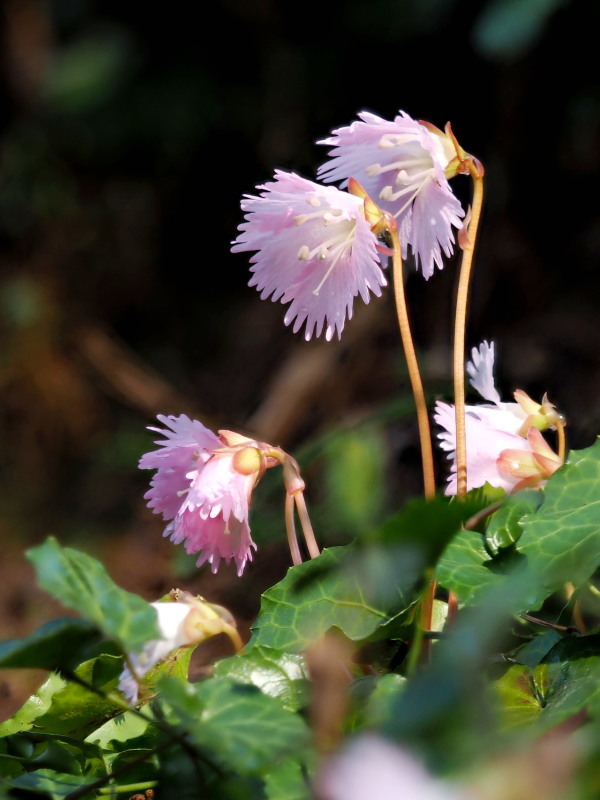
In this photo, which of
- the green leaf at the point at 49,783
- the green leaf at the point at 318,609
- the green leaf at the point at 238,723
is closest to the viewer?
the green leaf at the point at 238,723

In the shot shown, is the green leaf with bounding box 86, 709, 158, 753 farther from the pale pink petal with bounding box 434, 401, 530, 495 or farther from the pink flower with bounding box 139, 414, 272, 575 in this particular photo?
the pale pink petal with bounding box 434, 401, 530, 495

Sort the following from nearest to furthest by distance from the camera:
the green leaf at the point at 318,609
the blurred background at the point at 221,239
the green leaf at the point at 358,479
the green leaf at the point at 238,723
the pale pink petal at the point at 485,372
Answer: the green leaf at the point at 358,479 → the green leaf at the point at 238,723 → the green leaf at the point at 318,609 → the pale pink petal at the point at 485,372 → the blurred background at the point at 221,239

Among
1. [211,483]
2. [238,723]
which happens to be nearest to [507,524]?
[211,483]

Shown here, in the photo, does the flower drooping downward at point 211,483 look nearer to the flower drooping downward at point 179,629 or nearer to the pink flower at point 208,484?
the pink flower at point 208,484

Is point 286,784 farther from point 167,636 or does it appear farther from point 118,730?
point 118,730

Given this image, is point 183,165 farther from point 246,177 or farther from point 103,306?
point 103,306

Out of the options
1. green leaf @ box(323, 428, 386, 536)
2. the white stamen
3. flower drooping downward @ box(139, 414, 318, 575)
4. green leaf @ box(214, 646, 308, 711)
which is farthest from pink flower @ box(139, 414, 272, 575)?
green leaf @ box(323, 428, 386, 536)

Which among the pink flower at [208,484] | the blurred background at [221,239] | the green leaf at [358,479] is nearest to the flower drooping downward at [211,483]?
the pink flower at [208,484]
